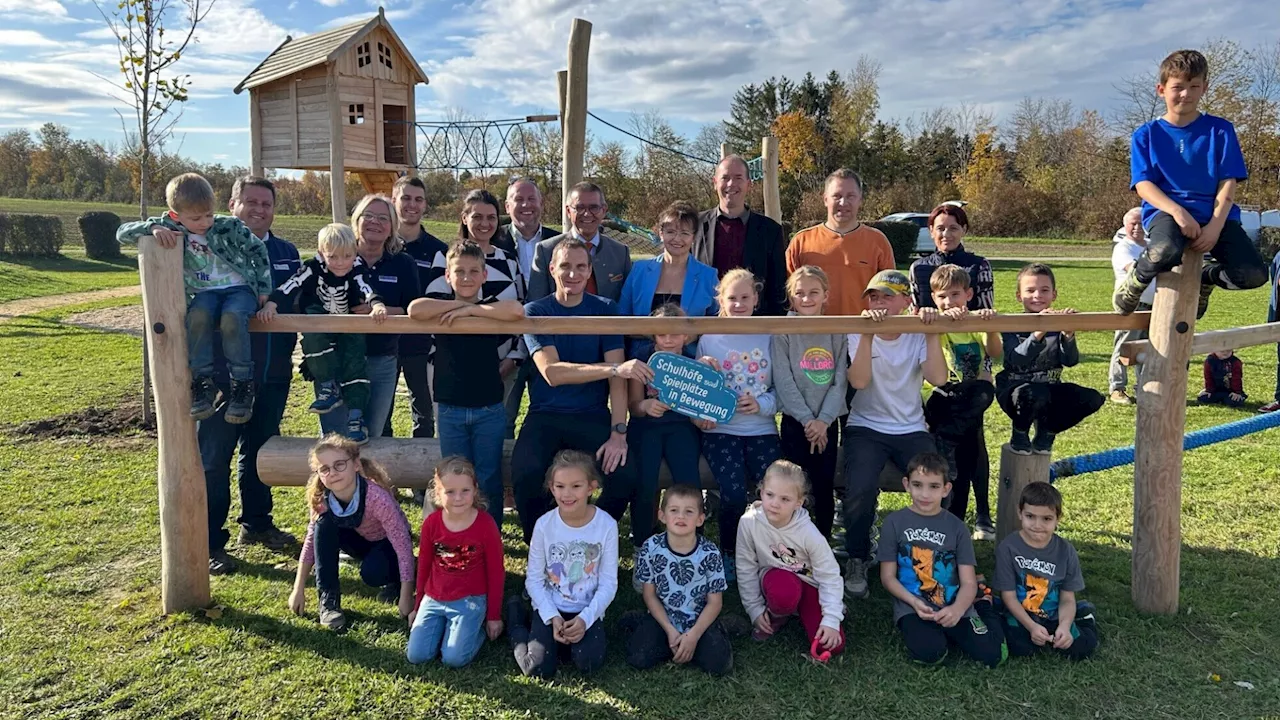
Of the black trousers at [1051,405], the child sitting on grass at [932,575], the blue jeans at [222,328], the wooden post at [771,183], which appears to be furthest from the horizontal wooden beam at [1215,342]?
the wooden post at [771,183]

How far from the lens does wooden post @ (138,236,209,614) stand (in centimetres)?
363

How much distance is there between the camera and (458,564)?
11.7ft

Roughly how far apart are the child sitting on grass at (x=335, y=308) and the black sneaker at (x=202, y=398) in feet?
1.72

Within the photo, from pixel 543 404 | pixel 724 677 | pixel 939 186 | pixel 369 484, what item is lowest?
pixel 724 677

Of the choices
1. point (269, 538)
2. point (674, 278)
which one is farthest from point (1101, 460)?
point (269, 538)

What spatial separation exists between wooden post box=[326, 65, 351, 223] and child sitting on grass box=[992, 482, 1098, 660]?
24.0ft

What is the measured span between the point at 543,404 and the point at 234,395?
153 centimetres

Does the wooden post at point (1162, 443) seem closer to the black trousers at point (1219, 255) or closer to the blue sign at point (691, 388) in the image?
the black trousers at point (1219, 255)

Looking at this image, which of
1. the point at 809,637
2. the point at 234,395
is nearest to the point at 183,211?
the point at 234,395

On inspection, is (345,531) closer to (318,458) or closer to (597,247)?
(318,458)

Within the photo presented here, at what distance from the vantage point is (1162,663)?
A: 342cm

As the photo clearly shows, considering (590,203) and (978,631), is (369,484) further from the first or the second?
(978,631)

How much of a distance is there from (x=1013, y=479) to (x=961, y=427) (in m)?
0.36

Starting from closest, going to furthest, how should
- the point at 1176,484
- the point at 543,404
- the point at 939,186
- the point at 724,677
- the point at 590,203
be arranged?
the point at 724,677 < the point at 1176,484 < the point at 543,404 < the point at 590,203 < the point at 939,186
